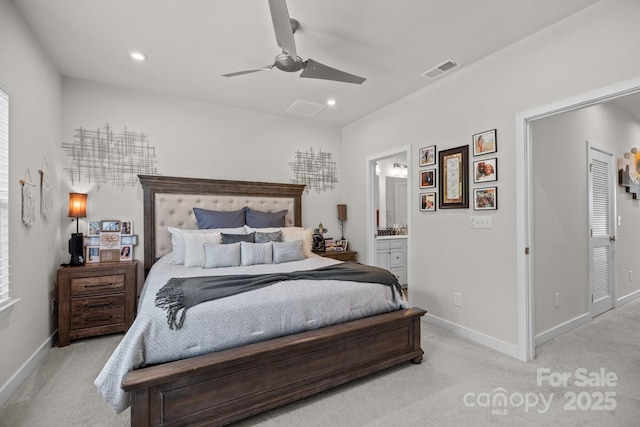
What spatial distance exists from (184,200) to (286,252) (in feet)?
5.18

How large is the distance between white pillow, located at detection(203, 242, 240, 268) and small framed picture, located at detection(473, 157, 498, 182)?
2479 mm

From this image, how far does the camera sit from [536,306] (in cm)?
284

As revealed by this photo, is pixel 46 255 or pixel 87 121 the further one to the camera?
pixel 87 121

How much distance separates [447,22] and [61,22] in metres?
3.04

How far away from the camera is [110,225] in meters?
3.40

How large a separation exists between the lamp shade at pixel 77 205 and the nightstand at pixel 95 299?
1.76 ft

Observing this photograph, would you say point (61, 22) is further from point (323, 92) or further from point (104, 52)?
point (323, 92)

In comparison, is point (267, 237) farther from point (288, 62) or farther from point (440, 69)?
point (440, 69)

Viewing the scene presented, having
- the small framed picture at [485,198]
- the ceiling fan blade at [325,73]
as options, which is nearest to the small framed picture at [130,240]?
the ceiling fan blade at [325,73]

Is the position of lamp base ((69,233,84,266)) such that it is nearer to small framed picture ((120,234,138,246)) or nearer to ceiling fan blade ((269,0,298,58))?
small framed picture ((120,234,138,246))

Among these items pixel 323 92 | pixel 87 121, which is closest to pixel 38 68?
pixel 87 121

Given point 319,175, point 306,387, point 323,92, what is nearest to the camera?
point 306,387

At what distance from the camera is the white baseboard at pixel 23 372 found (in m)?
2.00

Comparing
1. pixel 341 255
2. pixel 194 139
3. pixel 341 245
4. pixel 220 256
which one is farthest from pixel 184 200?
pixel 341 245
